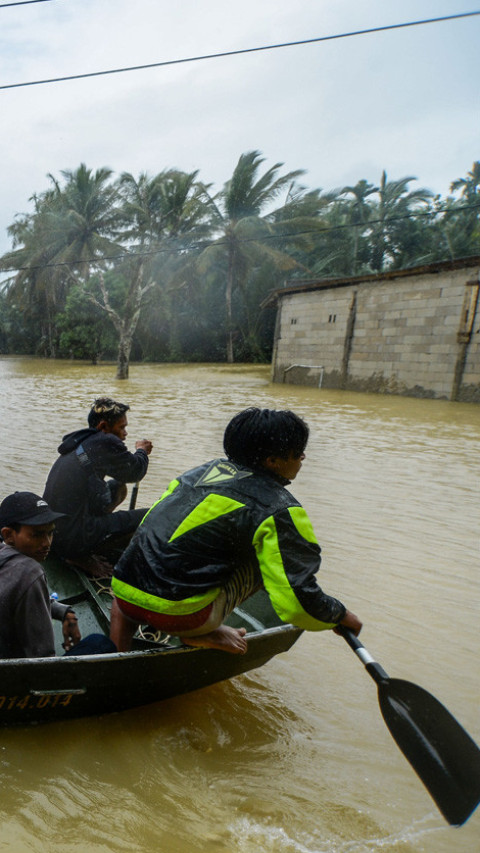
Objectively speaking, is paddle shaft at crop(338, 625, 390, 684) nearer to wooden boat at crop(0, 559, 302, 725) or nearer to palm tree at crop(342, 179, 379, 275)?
wooden boat at crop(0, 559, 302, 725)

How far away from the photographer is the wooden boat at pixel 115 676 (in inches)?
89.4

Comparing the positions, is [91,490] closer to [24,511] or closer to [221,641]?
[24,511]

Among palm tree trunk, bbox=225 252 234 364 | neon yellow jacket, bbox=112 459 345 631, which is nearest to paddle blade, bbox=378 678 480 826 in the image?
neon yellow jacket, bbox=112 459 345 631

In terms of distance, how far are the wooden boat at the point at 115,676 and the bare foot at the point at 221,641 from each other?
45 mm

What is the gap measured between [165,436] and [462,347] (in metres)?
9.09

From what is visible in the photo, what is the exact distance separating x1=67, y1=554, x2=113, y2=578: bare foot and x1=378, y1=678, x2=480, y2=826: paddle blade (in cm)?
192

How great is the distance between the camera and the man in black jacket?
356cm

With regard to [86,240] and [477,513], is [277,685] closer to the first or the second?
[477,513]

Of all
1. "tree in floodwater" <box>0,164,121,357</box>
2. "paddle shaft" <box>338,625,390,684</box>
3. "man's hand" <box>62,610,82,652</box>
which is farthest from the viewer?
"tree in floodwater" <box>0,164,121,357</box>

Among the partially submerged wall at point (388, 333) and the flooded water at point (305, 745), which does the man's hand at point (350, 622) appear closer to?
the flooded water at point (305, 745)

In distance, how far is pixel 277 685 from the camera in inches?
124

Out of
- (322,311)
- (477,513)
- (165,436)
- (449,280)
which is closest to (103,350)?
(322,311)

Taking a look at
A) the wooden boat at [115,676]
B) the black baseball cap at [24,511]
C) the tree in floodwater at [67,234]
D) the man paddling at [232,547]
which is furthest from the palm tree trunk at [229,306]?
the man paddling at [232,547]

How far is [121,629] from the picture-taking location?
2.58 m
